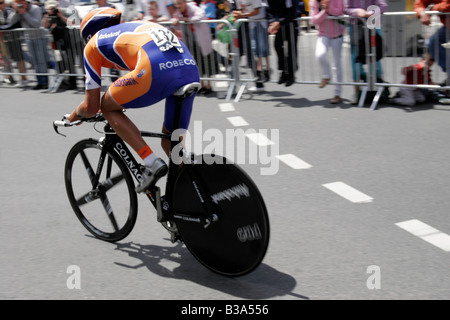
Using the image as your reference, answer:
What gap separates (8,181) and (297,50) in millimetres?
5620

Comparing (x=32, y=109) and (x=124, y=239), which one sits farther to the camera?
(x=32, y=109)

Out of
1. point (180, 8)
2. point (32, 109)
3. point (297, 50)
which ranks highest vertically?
point (180, 8)

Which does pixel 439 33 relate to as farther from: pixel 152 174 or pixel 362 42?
pixel 152 174

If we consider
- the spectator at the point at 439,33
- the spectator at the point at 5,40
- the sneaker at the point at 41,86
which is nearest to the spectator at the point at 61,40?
the sneaker at the point at 41,86

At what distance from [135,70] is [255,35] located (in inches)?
271

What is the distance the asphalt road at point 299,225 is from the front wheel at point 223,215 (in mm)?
189

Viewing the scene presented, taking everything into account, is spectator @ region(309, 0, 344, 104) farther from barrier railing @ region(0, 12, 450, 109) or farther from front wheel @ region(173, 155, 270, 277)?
front wheel @ region(173, 155, 270, 277)

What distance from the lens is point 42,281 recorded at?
4336mm

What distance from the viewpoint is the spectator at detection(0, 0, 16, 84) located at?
1327cm

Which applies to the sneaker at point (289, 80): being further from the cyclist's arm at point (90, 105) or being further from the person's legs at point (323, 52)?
the cyclist's arm at point (90, 105)

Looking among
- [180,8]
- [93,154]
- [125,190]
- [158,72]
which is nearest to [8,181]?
[93,154]

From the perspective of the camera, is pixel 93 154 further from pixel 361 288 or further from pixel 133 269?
pixel 361 288

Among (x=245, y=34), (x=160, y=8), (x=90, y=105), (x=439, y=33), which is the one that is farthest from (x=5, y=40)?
(x=90, y=105)
